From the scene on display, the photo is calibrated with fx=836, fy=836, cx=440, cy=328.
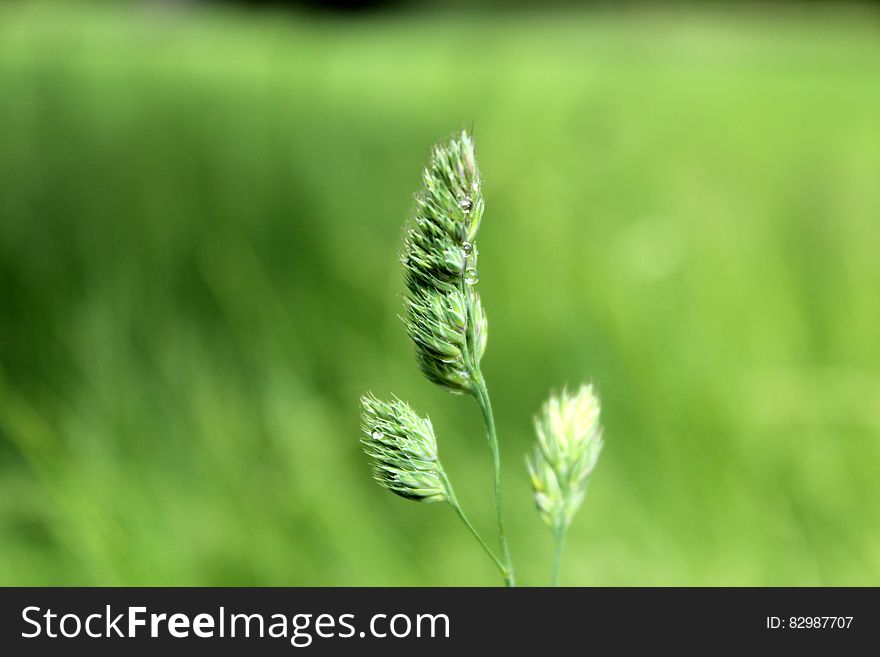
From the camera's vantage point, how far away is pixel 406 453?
0.29 m

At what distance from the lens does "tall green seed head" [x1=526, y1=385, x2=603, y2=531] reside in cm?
30

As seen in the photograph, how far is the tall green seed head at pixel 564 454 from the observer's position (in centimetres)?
30

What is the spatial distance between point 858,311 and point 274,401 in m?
1.24

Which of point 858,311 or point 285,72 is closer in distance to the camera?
point 858,311

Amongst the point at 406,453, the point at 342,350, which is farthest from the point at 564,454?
the point at 342,350

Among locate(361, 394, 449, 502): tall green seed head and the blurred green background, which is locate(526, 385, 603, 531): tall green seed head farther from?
the blurred green background

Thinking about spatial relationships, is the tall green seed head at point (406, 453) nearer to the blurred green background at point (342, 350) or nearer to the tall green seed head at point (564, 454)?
the tall green seed head at point (564, 454)

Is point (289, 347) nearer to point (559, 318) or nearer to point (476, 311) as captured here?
point (559, 318)

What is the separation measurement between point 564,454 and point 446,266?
88 mm

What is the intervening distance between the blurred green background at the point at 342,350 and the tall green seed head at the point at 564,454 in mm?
718

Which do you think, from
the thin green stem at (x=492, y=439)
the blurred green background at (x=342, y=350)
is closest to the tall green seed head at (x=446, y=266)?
the thin green stem at (x=492, y=439)

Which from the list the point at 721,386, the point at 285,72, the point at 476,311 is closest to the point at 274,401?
the point at 721,386

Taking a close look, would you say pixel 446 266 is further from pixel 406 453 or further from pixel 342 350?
pixel 342 350

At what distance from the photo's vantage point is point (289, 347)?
1447mm
